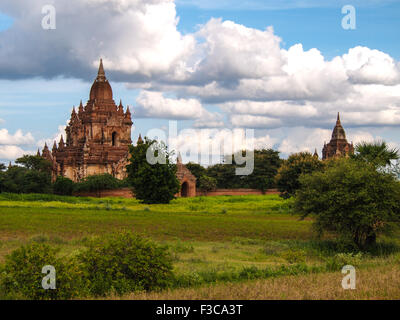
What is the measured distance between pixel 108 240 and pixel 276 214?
28.6 m

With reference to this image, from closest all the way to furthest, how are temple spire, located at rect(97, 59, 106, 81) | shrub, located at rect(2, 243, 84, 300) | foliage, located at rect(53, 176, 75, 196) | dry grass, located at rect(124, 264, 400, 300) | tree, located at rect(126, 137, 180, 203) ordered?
dry grass, located at rect(124, 264, 400, 300) → shrub, located at rect(2, 243, 84, 300) → tree, located at rect(126, 137, 180, 203) → foliage, located at rect(53, 176, 75, 196) → temple spire, located at rect(97, 59, 106, 81)

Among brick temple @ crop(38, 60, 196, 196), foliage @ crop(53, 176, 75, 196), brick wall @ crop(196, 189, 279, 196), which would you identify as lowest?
brick wall @ crop(196, 189, 279, 196)

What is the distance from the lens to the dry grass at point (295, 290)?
417 inches

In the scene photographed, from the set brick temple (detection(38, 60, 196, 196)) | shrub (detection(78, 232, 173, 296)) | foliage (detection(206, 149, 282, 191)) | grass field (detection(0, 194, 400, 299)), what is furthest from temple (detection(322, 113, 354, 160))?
shrub (detection(78, 232, 173, 296))

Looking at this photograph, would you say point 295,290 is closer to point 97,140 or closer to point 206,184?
point 206,184

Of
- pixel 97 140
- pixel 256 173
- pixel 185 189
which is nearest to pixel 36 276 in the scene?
pixel 185 189

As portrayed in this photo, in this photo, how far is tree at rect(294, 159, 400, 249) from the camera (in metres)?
21.7

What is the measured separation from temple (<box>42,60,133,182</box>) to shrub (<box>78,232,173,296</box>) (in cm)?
6553

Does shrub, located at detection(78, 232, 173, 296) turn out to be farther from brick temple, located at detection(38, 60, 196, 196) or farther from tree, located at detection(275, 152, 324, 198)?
brick temple, located at detection(38, 60, 196, 196)

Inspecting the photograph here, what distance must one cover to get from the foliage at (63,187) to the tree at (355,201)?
1748 inches

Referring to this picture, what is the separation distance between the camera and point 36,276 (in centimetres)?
1078

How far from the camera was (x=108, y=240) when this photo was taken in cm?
1245

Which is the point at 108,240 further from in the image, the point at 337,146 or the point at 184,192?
the point at 337,146
